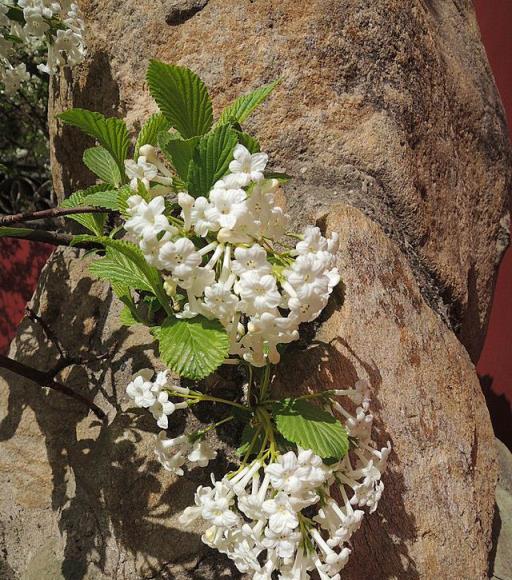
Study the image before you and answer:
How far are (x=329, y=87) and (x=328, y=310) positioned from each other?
66 cm

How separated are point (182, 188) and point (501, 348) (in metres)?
2.79

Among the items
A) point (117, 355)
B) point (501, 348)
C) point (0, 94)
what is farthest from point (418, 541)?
point (0, 94)

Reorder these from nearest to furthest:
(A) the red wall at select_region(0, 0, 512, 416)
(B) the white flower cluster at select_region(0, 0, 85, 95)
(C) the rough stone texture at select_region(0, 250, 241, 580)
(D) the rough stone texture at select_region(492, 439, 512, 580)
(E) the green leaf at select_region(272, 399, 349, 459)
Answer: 1. (E) the green leaf at select_region(272, 399, 349, 459)
2. (C) the rough stone texture at select_region(0, 250, 241, 580)
3. (B) the white flower cluster at select_region(0, 0, 85, 95)
4. (D) the rough stone texture at select_region(492, 439, 512, 580)
5. (A) the red wall at select_region(0, 0, 512, 416)

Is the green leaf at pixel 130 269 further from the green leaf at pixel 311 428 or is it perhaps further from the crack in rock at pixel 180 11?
the crack in rock at pixel 180 11

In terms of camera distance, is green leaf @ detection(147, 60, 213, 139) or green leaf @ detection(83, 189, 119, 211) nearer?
green leaf @ detection(147, 60, 213, 139)

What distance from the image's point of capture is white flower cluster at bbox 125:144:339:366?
888 mm

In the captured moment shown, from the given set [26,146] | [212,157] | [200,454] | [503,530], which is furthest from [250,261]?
[26,146]

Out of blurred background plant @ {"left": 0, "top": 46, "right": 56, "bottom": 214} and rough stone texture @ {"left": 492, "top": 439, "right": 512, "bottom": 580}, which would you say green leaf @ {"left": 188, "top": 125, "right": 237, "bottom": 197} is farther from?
blurred background plant @ {"left": 0, "top": 46, "right": 56, "bottom": 214}

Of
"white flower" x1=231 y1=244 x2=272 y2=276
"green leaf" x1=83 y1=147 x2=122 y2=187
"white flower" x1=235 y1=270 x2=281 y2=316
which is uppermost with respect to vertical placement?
"white flower" x1=231 y1=244 x2=272 y2=276

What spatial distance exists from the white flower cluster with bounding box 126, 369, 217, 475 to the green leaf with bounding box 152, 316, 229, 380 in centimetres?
10

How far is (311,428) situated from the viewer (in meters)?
1.02

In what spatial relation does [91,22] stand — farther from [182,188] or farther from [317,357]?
[317,357]

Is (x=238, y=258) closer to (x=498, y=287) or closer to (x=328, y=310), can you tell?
(x=328, y=310)

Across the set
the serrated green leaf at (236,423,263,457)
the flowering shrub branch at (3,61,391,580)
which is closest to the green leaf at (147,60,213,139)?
the flowering shrub branch at (3,61,391,580)
